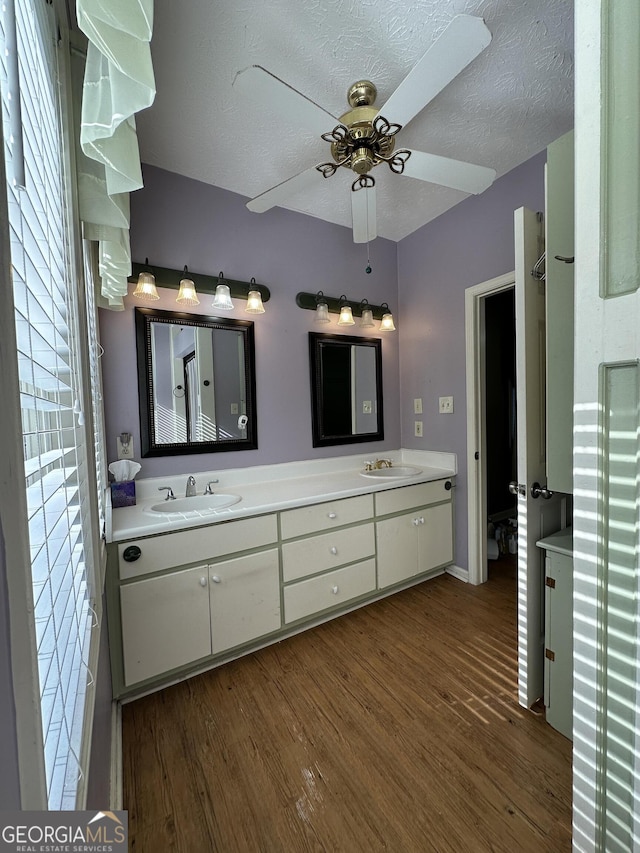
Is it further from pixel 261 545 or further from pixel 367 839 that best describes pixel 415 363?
pixel 367 839

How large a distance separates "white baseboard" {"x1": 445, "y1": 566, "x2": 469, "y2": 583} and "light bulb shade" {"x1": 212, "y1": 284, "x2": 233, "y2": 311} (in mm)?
2419

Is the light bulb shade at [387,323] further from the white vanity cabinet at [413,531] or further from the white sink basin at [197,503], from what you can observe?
the white sink basin at [197,503]

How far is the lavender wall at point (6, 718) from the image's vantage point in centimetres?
28

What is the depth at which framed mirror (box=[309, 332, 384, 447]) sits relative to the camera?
8.45ft

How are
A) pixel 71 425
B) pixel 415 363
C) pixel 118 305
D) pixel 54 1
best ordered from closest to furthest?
pixel 71 425, pixel 54 1, pixel 118 305, pixel 415 363

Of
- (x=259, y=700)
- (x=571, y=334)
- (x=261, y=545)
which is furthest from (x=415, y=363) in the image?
(x=259, y=700)

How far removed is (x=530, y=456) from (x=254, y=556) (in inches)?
53.4

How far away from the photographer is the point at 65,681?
0.53 metres

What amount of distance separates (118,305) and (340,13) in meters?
1.48

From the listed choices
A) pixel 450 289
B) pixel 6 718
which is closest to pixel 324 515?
pixel 6 718

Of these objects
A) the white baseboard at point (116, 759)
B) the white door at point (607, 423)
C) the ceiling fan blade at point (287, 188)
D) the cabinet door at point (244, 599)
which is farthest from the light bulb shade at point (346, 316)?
the white baseboard at point (116, 759)

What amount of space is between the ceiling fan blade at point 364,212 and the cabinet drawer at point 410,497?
1507 millimetres

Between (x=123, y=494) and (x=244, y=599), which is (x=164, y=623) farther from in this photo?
(x=123, y=494)

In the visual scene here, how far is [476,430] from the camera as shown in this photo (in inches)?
96.7
